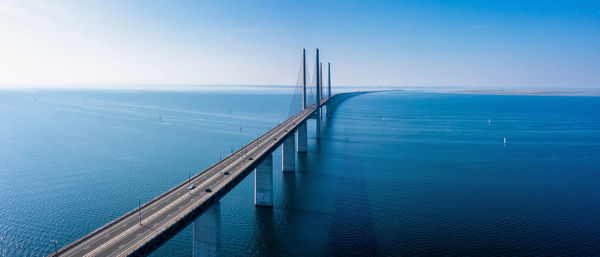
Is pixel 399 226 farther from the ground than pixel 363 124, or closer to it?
closer to it

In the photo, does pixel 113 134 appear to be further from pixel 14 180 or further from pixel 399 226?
pixel 399 226

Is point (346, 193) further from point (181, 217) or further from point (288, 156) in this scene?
point (181, 217)

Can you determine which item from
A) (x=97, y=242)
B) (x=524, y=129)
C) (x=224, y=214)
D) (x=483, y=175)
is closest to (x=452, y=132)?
(x=524, y=129)

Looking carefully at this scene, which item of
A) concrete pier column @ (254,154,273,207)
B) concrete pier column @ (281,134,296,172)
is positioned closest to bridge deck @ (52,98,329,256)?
concrete pier column @ (254,154,273,207)

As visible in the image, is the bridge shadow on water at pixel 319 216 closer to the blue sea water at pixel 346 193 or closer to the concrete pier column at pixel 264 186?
the blue sea water at pixel 346 193

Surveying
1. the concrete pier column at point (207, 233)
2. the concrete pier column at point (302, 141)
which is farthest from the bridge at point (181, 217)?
the concrete pier column at point (302, 141)
